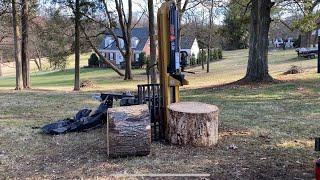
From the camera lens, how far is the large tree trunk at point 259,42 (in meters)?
15.2

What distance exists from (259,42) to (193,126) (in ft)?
34.6

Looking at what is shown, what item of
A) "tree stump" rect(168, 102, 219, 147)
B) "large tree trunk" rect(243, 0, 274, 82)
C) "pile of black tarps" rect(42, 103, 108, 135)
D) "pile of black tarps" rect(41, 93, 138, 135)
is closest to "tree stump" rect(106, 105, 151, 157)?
"tree stump" rect(168, 102, 219, 147)

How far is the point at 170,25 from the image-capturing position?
5.99 metres

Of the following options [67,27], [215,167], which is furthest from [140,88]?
[67,27]

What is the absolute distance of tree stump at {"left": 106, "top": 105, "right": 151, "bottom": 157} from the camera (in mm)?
5234

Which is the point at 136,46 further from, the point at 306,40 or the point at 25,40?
the point at 25,40

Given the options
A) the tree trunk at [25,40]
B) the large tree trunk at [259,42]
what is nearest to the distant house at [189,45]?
the tree trunk at [25,40]

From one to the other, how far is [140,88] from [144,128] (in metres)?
1.32

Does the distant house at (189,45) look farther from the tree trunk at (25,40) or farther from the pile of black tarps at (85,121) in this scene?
the pile of black tarps at (85,121)

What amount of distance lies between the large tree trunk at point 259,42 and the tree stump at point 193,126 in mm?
9866

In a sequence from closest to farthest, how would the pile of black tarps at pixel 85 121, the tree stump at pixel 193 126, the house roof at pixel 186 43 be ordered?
the tree stump at pixel 193 126
the pile of black tarps at pixel 85 121
the house roof at pixel 186 43

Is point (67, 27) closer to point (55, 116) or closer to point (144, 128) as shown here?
point (55, 116)

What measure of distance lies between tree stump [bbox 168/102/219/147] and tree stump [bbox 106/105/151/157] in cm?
59

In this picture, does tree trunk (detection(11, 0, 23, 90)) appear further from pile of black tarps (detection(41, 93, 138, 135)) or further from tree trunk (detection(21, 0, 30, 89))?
pile of black tarps (detection(41, 93, 138, 135))
